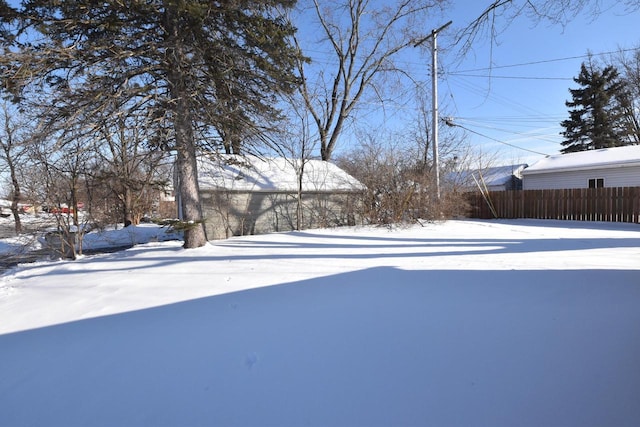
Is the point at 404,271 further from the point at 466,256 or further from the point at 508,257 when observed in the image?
the point at 508,257

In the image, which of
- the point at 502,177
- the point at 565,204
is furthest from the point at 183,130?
the point at 502,177

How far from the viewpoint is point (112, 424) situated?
2027 mm

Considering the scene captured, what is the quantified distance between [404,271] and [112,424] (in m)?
4.13

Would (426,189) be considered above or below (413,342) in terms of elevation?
above

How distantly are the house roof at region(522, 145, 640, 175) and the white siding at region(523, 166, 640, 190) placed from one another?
44cm

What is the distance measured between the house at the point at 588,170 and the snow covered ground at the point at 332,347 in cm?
1597

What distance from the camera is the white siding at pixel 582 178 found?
53.8 ft

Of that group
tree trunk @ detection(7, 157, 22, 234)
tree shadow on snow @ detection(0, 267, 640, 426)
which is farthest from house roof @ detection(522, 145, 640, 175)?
tree trunk @ detection(7, 157, 22, 234)

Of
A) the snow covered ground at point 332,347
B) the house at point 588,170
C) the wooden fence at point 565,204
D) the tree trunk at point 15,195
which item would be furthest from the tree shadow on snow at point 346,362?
the house at point 588,170

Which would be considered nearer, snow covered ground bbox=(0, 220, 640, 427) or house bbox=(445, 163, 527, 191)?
snow covered ground bbox=(0, 220, 640, 427)

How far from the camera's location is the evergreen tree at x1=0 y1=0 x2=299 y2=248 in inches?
253

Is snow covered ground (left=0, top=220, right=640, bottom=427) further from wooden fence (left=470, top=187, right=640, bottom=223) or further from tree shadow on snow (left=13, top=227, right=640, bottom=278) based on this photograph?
wooden fence (left=470, top=187, right=640, bottom=223)

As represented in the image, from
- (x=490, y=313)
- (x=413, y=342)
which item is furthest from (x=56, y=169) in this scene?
(x=490, y=313)

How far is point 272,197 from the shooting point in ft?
44.0
